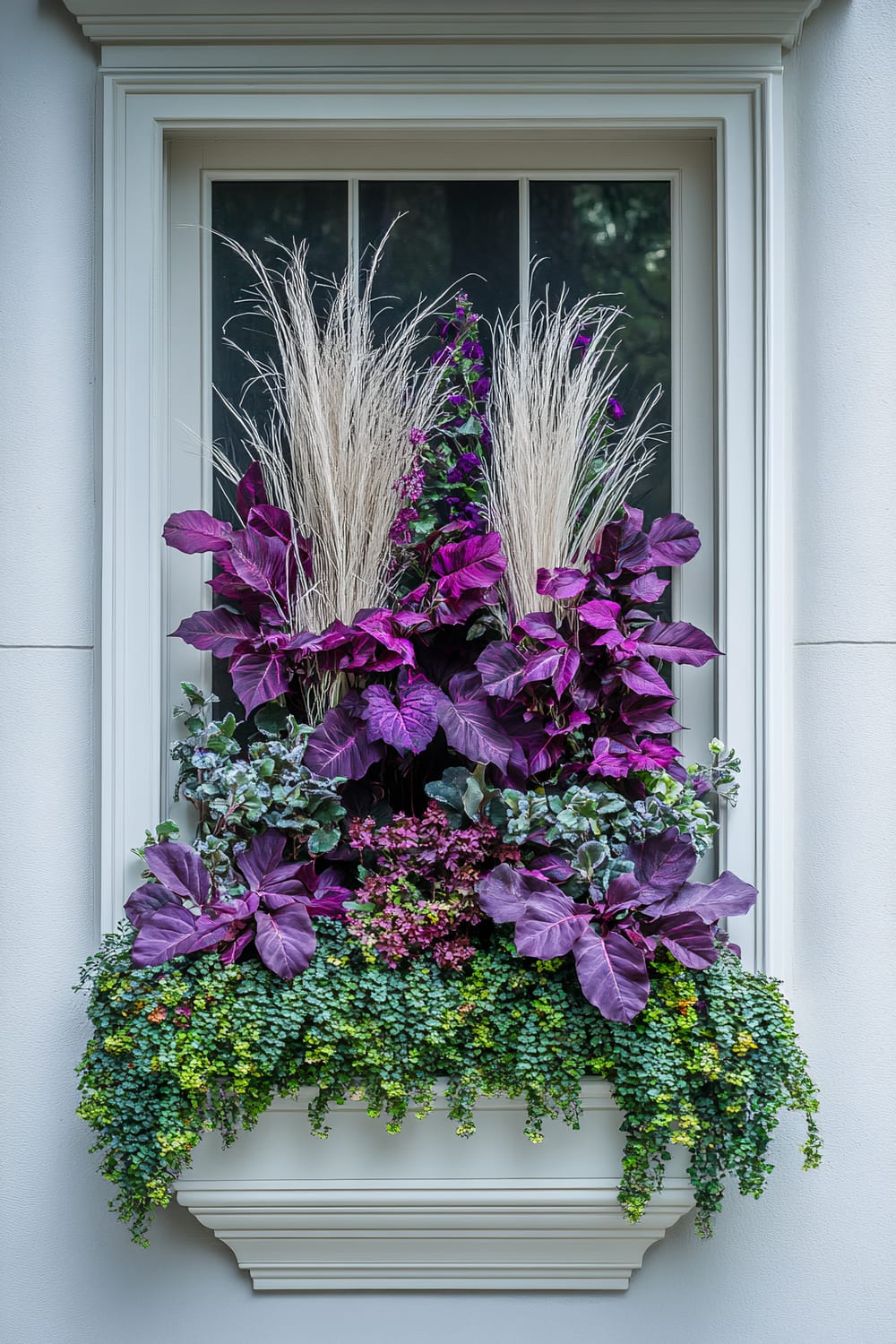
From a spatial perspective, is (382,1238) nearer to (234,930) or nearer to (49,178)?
(234,930)

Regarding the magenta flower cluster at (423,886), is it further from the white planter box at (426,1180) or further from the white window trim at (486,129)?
the white window trim at (486,129)

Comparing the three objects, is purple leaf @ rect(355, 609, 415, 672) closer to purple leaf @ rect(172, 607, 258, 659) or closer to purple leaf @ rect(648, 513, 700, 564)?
purple leaf @ rect(172, 607, 258, 659)

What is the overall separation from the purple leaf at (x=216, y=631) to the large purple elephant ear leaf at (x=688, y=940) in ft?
2.50

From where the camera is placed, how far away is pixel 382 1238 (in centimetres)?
147

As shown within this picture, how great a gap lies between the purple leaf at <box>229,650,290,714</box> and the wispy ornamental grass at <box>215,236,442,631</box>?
8 centimetres

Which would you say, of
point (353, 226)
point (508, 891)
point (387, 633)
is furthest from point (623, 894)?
point (353, 226)

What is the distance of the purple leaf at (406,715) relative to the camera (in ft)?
4.50

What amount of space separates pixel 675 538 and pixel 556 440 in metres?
0.24

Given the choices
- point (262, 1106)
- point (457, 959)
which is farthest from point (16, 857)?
point (457, 959)

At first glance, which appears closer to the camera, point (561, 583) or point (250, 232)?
point (561, 583)

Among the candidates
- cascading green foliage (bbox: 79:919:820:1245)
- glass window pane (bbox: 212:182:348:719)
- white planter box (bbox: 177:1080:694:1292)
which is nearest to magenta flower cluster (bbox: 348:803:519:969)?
cascading green foliage (bbox: 79:919:820:1245)

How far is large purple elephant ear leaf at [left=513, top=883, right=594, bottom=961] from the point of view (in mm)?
1284

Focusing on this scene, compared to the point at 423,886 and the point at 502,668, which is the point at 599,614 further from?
the point at 423,886

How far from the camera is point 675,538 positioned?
Answer: 1500 mm
